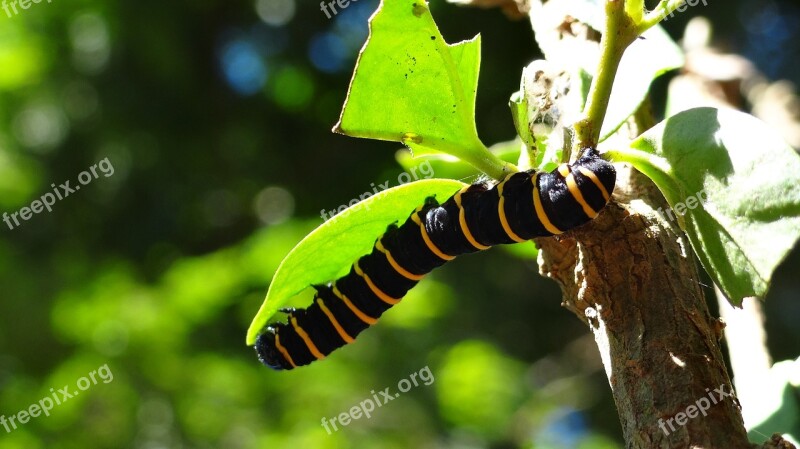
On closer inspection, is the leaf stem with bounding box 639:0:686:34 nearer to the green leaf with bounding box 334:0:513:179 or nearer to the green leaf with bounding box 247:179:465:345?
the green leaf with bounding box 334:0:513:179

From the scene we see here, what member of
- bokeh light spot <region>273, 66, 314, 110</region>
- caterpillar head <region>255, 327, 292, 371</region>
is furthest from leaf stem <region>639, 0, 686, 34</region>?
bokeh light spot <region>273, 66, 314, 110</region>

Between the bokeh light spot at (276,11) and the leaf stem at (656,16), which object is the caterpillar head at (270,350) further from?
the bokeh light spot at (276,11)

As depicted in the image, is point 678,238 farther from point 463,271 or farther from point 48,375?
point 48,375

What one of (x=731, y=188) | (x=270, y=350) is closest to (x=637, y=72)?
(x=731, y=188)

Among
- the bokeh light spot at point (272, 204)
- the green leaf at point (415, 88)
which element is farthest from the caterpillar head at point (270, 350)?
the bokeh light spot at point (272, 204)

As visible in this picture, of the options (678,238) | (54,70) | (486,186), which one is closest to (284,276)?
(486,186)

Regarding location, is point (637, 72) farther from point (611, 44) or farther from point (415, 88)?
point (415, 88)
